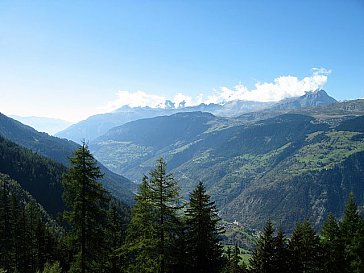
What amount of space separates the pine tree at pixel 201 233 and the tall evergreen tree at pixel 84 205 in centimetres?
842

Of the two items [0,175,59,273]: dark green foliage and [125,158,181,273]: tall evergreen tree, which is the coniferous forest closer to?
[125,158,181,273]: tall evergreen tree

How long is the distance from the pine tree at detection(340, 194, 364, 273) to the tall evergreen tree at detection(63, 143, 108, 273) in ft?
93.5

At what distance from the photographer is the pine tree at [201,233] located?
34.3 metres

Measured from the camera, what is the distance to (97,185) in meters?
31.4

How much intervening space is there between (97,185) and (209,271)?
14071mm

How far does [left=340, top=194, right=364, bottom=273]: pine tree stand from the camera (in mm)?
40656

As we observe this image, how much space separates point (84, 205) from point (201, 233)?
11.4 metres

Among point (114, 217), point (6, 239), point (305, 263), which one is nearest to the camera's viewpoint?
point (305, 263)

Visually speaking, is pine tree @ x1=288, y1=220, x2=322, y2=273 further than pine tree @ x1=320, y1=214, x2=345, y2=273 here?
No

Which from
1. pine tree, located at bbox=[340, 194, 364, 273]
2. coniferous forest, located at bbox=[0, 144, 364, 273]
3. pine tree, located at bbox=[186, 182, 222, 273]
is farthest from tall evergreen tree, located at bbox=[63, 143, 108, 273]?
pine tree, located at bbox=[340, 194, 364, 273]

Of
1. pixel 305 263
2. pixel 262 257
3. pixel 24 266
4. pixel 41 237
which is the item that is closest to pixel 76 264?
pixel 262 257

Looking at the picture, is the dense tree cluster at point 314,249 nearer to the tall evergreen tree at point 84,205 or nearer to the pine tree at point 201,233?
the pine tree at point 201,233

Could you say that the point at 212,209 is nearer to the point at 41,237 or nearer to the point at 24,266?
the point at 41,237

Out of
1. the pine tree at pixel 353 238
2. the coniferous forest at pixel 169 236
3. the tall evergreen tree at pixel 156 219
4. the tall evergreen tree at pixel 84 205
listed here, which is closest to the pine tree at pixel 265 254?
the coniferous forest at pixel 169 236
